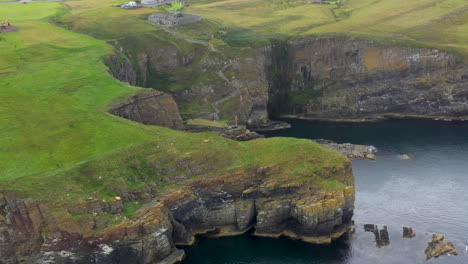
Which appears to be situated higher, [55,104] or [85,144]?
[55,104]

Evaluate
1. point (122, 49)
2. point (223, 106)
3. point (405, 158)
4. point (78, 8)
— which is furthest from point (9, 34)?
point (405, 158)

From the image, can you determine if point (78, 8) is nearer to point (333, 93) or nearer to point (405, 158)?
point (333, 93)

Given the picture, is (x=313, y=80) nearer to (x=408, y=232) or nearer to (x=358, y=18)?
(x=358, y=18)

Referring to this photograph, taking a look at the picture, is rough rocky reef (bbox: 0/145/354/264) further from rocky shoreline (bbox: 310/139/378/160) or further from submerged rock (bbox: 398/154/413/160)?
submerged rock (bbox: 398/154/413/160)

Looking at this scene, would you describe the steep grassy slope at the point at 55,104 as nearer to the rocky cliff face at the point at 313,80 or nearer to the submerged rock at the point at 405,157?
the rocky cliff face at the point at 313,80

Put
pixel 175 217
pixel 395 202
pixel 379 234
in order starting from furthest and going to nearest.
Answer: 1. pixel 395 202
2. pixel 379 234
3. pixel 175 217

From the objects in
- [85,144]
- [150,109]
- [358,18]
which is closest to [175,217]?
[85,144]
